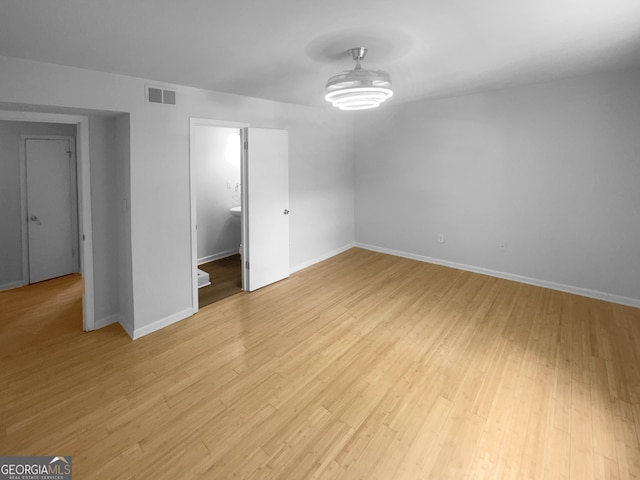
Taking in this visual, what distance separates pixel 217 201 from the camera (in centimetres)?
545

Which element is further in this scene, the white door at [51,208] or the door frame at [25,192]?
the white door at [51,208]

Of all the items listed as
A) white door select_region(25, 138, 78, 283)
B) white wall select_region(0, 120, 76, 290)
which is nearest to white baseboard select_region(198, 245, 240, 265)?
white door select_region(25, 138, 78, 283)

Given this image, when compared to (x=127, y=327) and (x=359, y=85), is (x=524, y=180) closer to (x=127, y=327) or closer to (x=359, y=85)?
(x=359, y=85)

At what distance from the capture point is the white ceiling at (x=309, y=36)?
171cm

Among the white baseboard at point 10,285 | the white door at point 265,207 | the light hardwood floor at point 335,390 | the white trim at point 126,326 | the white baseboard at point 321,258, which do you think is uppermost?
the white door at point 265,207

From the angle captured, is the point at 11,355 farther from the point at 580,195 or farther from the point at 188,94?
the point at 580,195

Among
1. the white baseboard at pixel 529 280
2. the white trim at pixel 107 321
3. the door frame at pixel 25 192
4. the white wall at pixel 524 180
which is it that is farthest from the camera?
the door frame at pixel 25 192

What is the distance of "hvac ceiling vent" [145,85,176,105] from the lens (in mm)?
2932

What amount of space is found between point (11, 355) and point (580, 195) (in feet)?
19.6

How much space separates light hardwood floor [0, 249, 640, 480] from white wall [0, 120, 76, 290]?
533 millimetres

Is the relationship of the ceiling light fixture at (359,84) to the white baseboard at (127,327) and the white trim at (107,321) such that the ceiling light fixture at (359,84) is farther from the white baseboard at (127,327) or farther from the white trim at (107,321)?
the white trim at (107,321)

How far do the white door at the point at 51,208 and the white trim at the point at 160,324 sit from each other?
2.49 m

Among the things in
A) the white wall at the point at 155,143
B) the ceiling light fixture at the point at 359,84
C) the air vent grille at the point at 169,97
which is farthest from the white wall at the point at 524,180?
the air vent grille at the point at 169,97

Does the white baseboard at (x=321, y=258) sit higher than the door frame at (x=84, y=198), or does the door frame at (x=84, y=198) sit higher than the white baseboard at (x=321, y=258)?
the door frame at (x=84, y=198)
